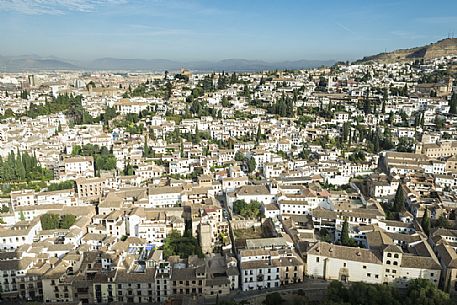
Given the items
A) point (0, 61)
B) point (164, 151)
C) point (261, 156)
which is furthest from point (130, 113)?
point (0, 61)

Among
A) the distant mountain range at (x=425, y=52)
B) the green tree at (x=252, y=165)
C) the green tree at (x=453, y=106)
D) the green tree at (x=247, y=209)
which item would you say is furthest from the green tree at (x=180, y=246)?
the distant mountain range at (x=425, y=52)

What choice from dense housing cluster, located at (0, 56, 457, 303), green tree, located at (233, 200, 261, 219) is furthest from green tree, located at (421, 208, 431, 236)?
green tree, located at (233, 200, 261, 219)

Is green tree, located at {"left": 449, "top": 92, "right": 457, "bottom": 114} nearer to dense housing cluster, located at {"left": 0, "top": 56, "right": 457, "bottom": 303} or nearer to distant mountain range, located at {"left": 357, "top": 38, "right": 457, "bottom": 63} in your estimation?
A: dense housing cluster, located at {"left": 0, "top": 56, "right": 457, "bottom": 303}

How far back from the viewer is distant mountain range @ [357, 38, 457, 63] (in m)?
67.4

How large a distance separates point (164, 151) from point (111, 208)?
9.64 m

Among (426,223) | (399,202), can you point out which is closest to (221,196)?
(399,202)

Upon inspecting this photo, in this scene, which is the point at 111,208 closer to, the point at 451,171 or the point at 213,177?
the point at 213,177

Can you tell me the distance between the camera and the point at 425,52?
2766 inches

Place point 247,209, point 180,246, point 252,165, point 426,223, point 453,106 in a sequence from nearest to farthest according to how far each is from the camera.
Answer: point 180,246, point 426,223, point 247,209, point 252,165, point 453,106

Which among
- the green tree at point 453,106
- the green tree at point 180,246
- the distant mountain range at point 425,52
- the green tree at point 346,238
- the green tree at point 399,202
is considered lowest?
the green tree at point 180,246

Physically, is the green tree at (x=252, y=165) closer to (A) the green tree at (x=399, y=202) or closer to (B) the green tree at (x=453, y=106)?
(A) the green tree at (x=399, y=202)

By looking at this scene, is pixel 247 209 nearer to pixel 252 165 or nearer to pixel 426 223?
pixel 252 165

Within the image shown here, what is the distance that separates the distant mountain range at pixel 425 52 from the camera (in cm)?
6738

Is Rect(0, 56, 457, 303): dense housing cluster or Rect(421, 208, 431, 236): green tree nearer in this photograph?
Rect(0, 56, 457, 303): dense housing cluster
